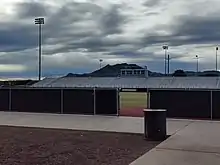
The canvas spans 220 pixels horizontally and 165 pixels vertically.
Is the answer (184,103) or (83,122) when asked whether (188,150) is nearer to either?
(83,122)

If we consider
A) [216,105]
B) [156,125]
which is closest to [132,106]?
[216,105]

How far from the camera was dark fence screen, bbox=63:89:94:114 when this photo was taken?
16.9 metres

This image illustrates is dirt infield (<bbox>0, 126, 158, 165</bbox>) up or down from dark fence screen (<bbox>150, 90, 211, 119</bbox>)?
down

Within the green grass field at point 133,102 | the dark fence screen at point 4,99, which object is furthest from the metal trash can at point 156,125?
the green grass field at point 133,102

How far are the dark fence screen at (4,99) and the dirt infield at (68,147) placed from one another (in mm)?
6325

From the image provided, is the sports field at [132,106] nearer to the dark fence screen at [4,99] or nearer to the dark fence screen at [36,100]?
the dark fence screen at [36,100]

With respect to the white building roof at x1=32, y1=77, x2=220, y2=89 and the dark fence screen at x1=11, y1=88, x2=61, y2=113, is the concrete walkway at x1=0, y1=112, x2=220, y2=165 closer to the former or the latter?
the dark fence screen at x1=11, y1=88, x2=61, y2=113

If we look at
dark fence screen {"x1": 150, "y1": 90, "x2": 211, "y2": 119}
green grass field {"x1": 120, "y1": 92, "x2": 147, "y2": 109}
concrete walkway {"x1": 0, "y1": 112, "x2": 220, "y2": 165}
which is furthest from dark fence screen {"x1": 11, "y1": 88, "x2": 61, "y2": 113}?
green grass field {"x1": 120, "y1": 92, "x2": 147, "y2": 109}

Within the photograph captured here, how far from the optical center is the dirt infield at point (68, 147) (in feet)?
26.6

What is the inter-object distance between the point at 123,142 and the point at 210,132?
9.42 feet

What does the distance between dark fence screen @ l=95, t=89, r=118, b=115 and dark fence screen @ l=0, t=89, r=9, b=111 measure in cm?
455

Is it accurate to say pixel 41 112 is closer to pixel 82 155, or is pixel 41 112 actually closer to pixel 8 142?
pixel 8 142

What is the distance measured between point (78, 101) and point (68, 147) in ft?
25.1

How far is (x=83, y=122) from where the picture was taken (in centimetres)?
1430
